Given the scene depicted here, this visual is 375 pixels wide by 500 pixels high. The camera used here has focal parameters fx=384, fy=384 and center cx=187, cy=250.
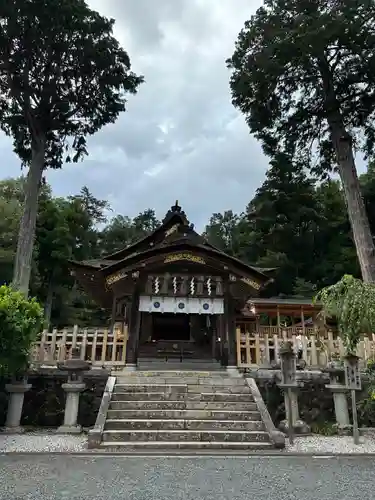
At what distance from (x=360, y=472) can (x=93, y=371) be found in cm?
672

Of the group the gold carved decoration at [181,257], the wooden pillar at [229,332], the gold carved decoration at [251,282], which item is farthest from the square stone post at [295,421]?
the gold carved decoration at [181,257]

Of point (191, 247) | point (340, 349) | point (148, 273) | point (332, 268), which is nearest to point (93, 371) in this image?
point (148, 273)

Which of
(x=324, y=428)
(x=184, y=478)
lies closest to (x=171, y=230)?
(x=324, y=428)

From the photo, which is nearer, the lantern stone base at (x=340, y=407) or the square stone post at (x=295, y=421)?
the square stone post at (x=295, y=421)

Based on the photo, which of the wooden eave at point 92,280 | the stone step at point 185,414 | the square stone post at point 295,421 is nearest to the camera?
the stone step at point 185,414

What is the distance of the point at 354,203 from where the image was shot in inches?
617

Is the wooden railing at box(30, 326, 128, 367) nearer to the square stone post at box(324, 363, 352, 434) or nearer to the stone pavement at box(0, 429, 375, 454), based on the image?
the stone pavement at box(0, 429, 375, 454)

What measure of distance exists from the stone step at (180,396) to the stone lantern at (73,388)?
98 centimetres

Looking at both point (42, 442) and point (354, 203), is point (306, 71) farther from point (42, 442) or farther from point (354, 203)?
point (42, 442)

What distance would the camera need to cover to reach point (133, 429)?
792 centimetres

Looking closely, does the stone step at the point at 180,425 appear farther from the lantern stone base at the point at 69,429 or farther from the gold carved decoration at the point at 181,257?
the gold carved decoration at the point at 181,257

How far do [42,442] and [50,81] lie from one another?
15.4 metres

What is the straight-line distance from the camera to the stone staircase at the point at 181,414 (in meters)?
7.53

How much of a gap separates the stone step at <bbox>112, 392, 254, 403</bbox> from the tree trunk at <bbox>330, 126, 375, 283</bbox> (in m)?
7.52
